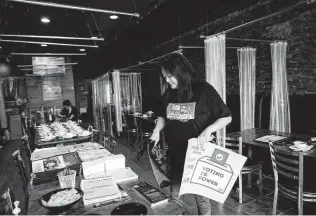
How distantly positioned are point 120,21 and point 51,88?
7448 millimetres

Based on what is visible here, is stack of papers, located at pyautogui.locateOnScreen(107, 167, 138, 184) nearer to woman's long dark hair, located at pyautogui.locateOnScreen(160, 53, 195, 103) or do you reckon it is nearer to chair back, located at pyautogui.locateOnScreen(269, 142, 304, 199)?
woman's long dark hair, located at pyautogui.locateOnScreen(160, 53, 195, 103)

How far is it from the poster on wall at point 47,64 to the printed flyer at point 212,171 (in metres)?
10.3

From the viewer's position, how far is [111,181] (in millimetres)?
1452

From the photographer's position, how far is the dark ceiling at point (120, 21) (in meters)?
3.87

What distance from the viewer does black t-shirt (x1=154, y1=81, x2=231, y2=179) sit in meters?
1.67

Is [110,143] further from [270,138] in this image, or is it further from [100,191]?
[270,138]

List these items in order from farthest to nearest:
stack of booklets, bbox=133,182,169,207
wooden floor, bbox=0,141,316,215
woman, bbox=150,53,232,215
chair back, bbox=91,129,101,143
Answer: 1. chair back, bbox=91,129,101,143
2. wooden floor, bbox=0,141,316,215
3. woman, bbox=150,53,232,215
4. stack of booklets, bbox=133,182,169,207

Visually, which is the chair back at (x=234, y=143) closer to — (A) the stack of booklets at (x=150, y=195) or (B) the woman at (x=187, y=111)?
(B) the woman at (x=187, y=111)

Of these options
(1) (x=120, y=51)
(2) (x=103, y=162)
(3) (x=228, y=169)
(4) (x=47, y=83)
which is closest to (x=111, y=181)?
(2) (x=103, y=162)

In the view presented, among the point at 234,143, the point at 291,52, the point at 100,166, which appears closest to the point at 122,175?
the point at 100,166

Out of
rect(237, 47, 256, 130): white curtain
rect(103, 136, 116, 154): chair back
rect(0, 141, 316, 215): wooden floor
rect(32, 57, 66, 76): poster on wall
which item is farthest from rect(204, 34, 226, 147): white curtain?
rect(32, 57, 66, 76): poster on wall

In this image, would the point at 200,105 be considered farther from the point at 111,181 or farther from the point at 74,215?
the point at 74,215

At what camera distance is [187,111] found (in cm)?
170

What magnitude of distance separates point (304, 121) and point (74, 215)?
166 inches
